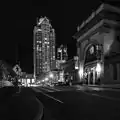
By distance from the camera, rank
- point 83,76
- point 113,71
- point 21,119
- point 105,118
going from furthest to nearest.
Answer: point 83,76
point 113,71
point 105,118
point 21,119

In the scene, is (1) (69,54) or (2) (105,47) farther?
(1) (69,54)

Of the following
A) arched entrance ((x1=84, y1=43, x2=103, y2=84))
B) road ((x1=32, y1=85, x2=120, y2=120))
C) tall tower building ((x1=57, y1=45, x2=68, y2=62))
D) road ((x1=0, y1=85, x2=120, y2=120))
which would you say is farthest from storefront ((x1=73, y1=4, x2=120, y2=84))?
tall tower building ((x1=57, y1=45, x2=68, y2=62))

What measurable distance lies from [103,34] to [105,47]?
344cm

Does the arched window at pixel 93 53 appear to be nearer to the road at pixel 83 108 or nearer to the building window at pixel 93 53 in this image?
the building window at pixel 93 53

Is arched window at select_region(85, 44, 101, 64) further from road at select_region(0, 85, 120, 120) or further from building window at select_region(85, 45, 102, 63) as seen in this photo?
road at select_region(0, 85, 120, 120)

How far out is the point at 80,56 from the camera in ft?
229

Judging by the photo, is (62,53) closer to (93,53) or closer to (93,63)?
(93,53)

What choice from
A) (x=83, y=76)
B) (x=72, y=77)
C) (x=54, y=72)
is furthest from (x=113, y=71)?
(x=54, y=72)

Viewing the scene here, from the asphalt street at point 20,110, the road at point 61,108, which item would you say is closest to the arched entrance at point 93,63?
the road at point 61,108

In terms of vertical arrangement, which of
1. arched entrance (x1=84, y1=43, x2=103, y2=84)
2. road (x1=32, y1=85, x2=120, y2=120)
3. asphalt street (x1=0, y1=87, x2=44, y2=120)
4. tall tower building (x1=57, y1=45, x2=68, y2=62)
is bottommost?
road (x1=32, y1=85, x2=120, y2=120)

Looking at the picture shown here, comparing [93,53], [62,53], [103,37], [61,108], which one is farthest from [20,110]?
[62,53]

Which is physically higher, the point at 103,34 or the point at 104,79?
the point at 103,34

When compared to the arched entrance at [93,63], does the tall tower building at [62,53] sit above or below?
above

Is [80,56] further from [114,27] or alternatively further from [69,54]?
[69,54]
